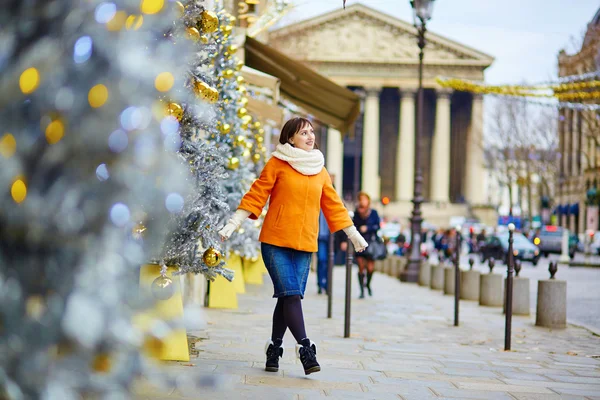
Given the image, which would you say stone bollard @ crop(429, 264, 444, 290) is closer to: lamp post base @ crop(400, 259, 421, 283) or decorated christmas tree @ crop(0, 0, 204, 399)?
lamp post base @ crop(400, 259, 421, 283)

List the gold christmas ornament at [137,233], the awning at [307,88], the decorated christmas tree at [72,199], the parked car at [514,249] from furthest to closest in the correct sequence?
the parked car at [514,249] < the awning at [307,88] < the gold christmas ornament at [137,233] < the decorated christmas tree at [72,199]

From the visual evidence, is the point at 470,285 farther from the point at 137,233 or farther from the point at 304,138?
the point at 137,233

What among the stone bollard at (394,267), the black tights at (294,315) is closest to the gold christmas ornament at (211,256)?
the black tights at (294,315)

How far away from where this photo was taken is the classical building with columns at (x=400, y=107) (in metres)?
80.1

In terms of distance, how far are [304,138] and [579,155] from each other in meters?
63.8

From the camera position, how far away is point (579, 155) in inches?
2613

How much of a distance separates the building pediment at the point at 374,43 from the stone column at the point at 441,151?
164 inches

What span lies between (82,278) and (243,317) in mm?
8487

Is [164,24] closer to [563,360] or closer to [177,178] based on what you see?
[177,178]

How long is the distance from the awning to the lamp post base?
481cm

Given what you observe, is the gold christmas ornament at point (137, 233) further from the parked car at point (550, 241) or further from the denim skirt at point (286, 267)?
the parked car at point (550, 241)

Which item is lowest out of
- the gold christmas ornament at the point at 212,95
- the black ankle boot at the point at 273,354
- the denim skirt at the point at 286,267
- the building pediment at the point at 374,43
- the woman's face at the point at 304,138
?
the black ankle boot at the point at 273,354

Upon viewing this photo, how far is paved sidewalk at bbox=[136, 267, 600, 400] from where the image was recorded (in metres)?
5.56

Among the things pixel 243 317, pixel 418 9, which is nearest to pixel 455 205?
pixel 418 9
